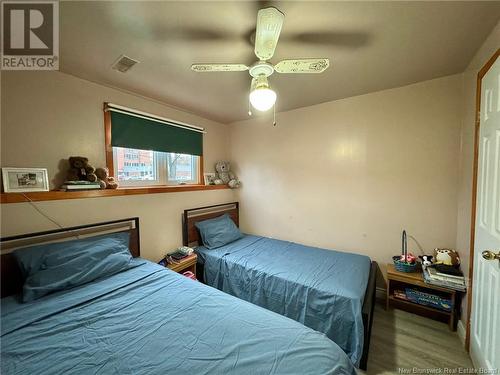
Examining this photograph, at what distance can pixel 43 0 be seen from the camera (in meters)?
1.10

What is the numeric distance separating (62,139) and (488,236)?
330cm

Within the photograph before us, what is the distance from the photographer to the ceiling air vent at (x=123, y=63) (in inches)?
63.2

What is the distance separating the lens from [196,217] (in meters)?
2.80

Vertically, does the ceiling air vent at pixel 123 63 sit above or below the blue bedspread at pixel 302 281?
above

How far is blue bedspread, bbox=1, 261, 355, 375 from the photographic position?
908 millimetres

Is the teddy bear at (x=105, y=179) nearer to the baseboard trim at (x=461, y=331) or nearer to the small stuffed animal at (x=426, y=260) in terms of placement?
the small stuffed animal at (x=426, y=260)


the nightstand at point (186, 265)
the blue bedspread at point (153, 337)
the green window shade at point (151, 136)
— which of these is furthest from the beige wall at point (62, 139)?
the blue bedspread at point (153, 337)

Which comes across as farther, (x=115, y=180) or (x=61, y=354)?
(x=115, y=180)

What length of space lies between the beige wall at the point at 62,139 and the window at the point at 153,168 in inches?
9.0

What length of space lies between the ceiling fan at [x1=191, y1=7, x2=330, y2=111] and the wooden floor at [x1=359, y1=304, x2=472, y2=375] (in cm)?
213

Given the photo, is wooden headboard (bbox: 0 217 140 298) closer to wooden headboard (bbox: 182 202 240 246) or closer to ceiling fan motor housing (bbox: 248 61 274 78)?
wooden headboard (bbox: 182 202 240 246)

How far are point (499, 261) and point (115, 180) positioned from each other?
3.07m

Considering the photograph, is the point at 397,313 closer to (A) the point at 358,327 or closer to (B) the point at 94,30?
(A) the point at 358,327

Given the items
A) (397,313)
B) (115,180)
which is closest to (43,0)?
(115,180)
